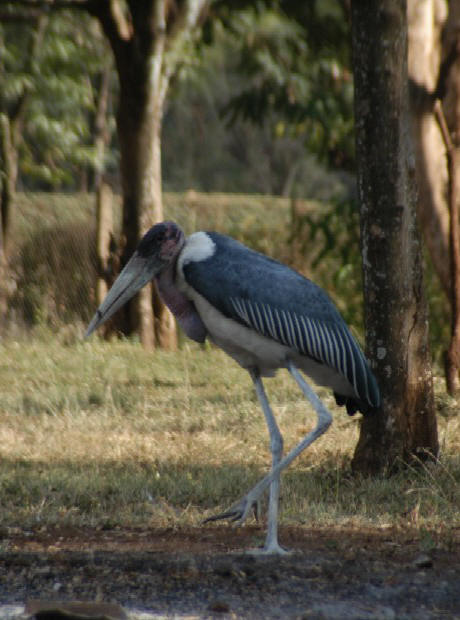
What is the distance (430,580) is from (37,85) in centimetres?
1281

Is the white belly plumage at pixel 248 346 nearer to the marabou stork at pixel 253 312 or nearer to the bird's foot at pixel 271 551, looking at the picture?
the marabou stork at pixel 253 312

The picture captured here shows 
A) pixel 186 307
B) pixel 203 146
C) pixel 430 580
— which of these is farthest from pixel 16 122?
pixel 203 146

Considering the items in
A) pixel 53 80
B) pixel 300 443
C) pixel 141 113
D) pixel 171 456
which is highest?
pixel 53 80

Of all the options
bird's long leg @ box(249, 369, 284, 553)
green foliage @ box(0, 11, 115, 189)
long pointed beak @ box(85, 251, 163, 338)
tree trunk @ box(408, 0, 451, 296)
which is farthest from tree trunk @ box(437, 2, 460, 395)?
green foliage @ box(0, 11, 115, 189)

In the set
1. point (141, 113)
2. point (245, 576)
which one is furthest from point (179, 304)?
point (141, 113)

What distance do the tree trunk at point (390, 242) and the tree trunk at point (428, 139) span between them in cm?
226

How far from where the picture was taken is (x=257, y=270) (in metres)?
5.21

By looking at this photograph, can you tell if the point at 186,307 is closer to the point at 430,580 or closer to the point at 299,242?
the point at 430,580

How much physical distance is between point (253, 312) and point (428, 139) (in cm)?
417

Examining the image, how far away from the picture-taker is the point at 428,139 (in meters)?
8.88

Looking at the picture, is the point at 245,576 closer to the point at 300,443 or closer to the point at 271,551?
the point at 271,551

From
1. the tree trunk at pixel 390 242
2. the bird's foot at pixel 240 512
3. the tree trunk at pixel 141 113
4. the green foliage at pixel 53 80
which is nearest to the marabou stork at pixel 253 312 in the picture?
the bird's foot at pixel 240 512

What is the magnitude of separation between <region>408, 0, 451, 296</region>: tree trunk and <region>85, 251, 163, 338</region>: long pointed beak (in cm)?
378

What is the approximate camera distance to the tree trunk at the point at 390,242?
6.34m
